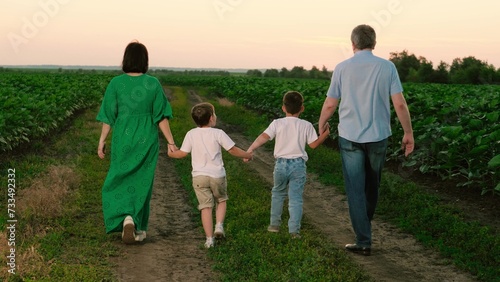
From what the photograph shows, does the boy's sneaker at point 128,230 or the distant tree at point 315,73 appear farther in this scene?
the distant tree at point 315,73

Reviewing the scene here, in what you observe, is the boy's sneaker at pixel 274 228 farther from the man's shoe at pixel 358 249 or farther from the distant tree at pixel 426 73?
the distant tree at pixel 426 73

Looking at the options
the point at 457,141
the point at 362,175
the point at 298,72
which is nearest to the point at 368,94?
the point at 362,175

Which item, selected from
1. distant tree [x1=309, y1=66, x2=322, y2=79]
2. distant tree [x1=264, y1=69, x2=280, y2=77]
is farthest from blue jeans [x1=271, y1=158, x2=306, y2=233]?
distant tree [x1=264, y1=69, x2=280, y2=77]

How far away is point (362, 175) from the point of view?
6484mm

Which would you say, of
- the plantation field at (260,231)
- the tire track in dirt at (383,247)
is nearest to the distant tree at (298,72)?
the plantation field at (260,231)

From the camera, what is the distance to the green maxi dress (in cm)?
680

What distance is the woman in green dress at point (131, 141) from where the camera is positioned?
6777mm

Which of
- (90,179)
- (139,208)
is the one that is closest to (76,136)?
(90,179)

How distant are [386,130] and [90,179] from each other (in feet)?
19.1

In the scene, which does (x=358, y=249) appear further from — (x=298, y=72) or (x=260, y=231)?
(x=298, y=72)

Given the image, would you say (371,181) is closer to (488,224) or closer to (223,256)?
(223,256)

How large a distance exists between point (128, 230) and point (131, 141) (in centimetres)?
94

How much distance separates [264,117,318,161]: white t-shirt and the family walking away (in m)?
0.28

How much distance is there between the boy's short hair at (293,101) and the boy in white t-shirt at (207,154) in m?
0.66
